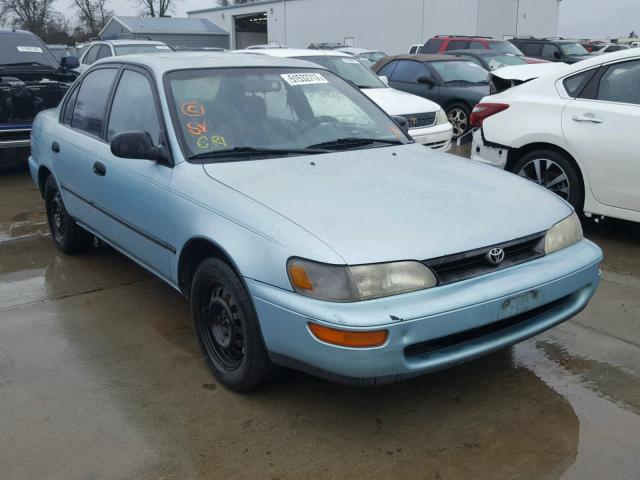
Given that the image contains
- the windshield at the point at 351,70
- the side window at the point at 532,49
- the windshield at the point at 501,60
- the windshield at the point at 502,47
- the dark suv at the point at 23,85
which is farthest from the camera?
the side window at the point at 532,49

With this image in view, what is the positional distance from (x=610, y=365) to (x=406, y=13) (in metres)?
32.5

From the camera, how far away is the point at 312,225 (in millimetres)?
2699

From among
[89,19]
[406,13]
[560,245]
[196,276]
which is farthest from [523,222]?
[89,19]

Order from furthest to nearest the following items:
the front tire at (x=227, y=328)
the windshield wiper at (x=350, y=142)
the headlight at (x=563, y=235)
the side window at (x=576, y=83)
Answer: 1. the side window at (x=576, y=83)
2. the windshield wiper at (x=350, y=142)
3. the headlight at (x=563, y=235)
4. the front tire at (x=227, y=328)

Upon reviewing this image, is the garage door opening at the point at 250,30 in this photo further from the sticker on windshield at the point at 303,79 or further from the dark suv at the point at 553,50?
the sticker on windshield at the point at 303,79

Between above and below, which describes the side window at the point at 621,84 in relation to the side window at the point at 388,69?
above

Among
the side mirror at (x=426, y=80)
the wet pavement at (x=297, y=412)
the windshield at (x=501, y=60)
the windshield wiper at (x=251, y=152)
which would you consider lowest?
the wet pavement at (x=297, y=412)

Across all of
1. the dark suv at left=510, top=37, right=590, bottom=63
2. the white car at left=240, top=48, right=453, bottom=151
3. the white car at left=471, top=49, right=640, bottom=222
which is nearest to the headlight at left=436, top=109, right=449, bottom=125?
the white car at left=240, top=48, right=453, bottom=151

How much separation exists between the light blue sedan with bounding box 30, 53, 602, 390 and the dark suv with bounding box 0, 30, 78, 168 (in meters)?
4.43

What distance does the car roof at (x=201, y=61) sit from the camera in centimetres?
386

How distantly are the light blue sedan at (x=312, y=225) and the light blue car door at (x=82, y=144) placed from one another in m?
0.03

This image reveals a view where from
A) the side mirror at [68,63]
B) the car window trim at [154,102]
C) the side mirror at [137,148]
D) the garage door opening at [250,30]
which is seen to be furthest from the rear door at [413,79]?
the garage door opening at [250,30]

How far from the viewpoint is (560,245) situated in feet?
10.1

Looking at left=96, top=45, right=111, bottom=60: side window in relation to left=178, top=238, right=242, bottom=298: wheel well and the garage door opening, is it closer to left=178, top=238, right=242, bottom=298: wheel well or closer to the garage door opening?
left=178, top=238, right=242, bottom=298: wheel well
